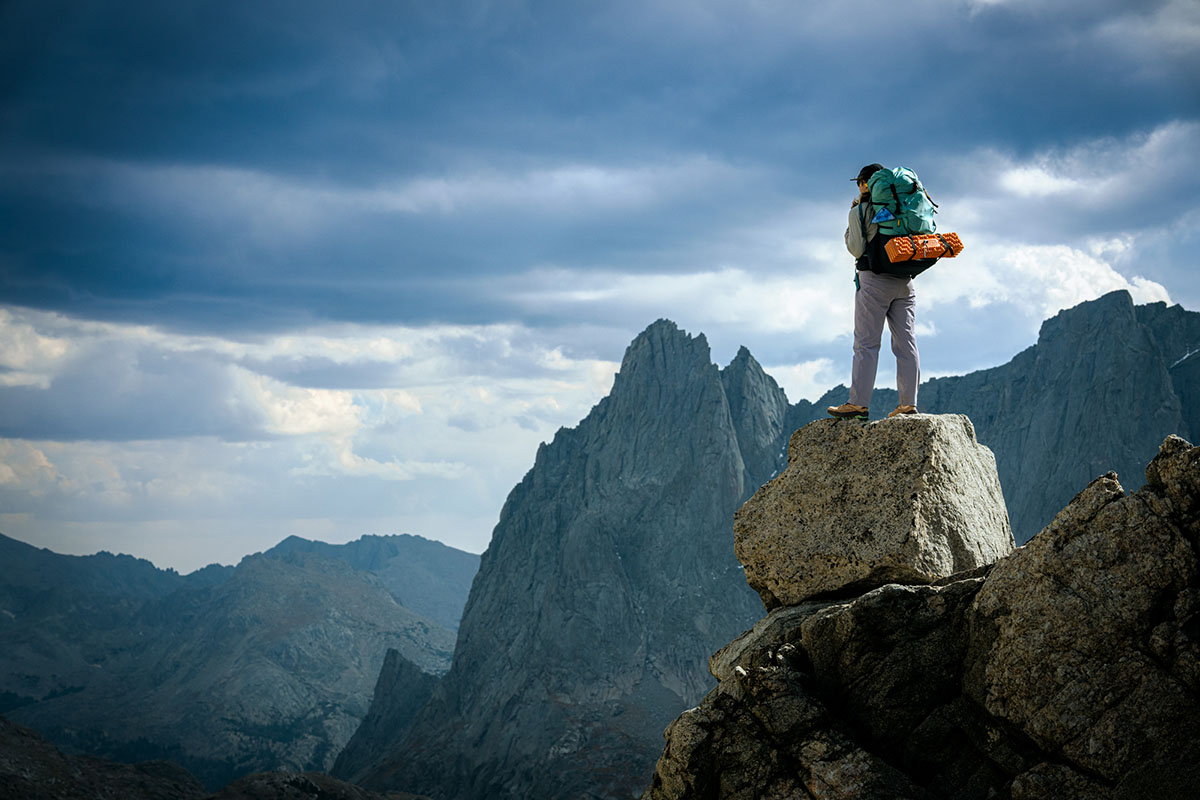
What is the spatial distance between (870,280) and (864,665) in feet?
22.8

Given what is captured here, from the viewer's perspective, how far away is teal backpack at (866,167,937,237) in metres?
15.5

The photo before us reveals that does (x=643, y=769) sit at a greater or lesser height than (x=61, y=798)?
lesser

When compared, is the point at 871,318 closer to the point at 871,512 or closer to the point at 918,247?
the point at 918,247

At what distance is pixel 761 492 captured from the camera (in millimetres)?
16859

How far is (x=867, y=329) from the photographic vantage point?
16250mm

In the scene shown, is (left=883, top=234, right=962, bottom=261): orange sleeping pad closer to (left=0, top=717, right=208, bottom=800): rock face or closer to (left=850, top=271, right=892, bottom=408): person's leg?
(left=850, top=271, right=892, bottom=408): person's leg

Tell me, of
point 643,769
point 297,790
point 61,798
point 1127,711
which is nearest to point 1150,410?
point 643,769

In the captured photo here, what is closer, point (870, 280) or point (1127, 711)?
point (1127, 711)

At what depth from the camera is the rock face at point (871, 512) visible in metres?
14.5

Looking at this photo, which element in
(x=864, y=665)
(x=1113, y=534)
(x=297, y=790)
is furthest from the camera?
(x=297, y=790)

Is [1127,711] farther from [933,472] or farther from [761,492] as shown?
[761,492]

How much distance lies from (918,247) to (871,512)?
442 cm

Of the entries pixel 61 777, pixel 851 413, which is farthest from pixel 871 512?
pixel 61 777

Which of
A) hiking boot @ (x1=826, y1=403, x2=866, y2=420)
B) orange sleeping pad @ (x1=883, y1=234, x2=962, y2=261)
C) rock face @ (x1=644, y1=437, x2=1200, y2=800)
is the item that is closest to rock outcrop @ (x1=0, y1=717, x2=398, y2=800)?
hiking boot @ (x1=826, y1=403, x2=866, y2=420)
